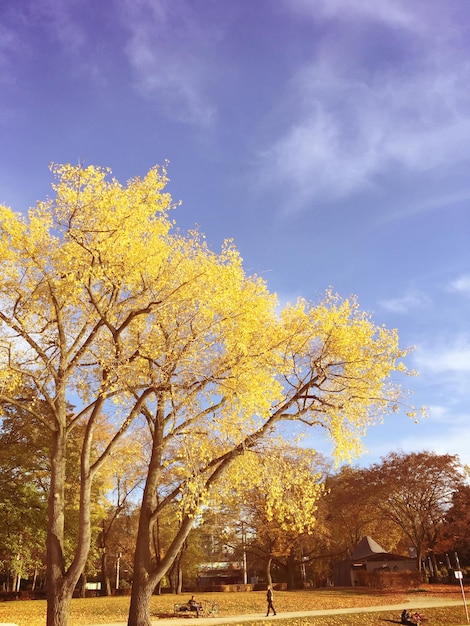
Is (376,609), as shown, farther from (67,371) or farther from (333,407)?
(67,371)

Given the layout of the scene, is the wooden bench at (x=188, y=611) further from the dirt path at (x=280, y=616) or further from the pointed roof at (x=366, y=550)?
the pointed roof at (x=366, y=550)

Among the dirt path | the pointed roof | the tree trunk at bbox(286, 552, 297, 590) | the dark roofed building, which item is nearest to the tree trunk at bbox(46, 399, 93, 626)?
the dirt path

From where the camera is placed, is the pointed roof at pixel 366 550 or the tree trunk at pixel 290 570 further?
the tree trunk at pixel 290 570

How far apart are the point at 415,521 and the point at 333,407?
102ft

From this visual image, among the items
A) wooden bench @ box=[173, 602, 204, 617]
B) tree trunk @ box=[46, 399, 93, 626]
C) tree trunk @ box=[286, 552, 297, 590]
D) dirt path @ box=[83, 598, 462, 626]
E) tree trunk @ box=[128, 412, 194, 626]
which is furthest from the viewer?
tree trunk @ box=[286, 552, 297, 590]

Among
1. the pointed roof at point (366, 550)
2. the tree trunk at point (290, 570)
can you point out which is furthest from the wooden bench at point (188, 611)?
the tree trunk at point (290, 570)

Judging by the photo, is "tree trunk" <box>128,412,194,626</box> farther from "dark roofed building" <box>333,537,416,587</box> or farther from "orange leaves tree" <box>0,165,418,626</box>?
"dark roofed building" <box>333,537,416,587</box>

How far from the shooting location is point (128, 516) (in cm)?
5069

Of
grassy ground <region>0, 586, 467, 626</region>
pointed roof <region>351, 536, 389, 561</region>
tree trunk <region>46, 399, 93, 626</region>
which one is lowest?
grassy ground <region>0, 586, 467, 626</region>

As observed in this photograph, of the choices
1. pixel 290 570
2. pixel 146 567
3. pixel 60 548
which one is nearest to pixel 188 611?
pixel 146 567

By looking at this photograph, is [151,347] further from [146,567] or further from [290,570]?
[290,570]

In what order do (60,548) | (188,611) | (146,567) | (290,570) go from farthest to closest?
(290,570), (188,611), (146,567), (60,548)

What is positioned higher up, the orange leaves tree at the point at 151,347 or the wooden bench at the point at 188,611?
the orange leaves tree at the point at 151,347

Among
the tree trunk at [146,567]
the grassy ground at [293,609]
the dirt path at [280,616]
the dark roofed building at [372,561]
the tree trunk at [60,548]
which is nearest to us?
the tree trunk at [60,548]
